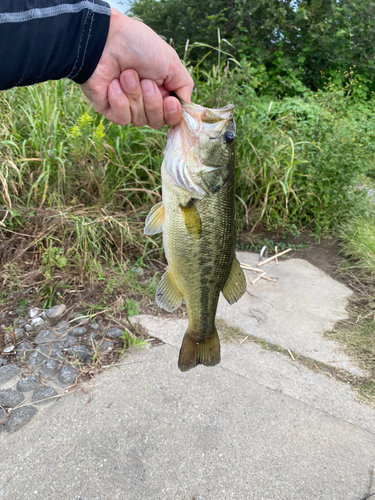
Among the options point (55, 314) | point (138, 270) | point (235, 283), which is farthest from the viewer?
point (138, 270)

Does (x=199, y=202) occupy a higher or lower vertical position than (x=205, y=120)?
lower

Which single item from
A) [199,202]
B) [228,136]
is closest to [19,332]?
[199,202]

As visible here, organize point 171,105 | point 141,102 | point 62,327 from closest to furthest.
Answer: point 171,105 → point 141,102 → point 62,327

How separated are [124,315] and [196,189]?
1803 mm

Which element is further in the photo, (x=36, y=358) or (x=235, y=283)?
(x=36, y=358)

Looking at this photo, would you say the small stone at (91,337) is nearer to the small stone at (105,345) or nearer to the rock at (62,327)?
the small stone at (105,345)

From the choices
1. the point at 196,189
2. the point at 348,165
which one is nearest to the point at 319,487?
the point at 196,189

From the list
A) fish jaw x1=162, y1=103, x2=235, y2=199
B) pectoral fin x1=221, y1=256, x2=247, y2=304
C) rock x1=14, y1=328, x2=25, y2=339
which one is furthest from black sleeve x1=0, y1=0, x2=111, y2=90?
rock x1=14, y1=328, x2=25, y2=339

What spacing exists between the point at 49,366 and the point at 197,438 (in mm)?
1150

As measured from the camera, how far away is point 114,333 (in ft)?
9.21

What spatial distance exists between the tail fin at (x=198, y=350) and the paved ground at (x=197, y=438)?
0.66m

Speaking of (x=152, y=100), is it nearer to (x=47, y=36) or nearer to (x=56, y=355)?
(x=47, y=36)

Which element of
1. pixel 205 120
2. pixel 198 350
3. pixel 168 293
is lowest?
pixel 198 350

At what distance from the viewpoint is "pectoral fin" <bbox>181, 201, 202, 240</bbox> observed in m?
1.52
